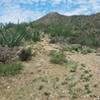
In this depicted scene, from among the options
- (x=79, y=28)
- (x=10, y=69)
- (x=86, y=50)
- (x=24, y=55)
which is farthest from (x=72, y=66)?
(x=79, y=28)

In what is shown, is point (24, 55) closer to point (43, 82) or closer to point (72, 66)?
point (72, 66)

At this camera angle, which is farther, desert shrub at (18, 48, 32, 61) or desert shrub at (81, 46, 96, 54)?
desert shrub at (81, 46, 96, 54)

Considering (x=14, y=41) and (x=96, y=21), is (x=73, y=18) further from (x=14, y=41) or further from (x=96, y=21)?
(x=14, y=41)

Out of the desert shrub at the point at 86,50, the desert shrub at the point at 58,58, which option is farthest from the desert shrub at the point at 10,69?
the desert shrub at the point at 86,50

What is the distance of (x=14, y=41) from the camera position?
14781 mm

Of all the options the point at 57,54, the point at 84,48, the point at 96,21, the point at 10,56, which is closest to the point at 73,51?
the point at 84,48

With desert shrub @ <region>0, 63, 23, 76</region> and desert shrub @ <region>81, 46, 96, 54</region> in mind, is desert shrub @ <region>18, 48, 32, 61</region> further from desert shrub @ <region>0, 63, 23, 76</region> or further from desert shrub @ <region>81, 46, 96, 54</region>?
desert shrub @ <region>81, 46, 96, 54</region>

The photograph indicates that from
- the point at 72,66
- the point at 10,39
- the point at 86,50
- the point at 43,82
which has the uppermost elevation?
the point at 10,39

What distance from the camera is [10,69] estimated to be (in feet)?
39.3

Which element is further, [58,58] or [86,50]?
[86,50]

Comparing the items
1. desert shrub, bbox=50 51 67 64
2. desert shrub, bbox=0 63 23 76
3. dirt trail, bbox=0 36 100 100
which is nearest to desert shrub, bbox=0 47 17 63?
dirt trail, bbox=0 36 100 100

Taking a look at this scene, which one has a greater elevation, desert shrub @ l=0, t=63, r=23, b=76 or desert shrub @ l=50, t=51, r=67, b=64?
desert shrub @ l=50, t=51, r=67, b=64

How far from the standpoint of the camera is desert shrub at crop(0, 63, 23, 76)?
1193cm

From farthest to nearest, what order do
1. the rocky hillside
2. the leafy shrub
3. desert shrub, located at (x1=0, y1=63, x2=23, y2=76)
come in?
the rocky hillside, the leafy shrub, desert shrub, located at (x1=0, y1=63, x2=23, y2=76)
